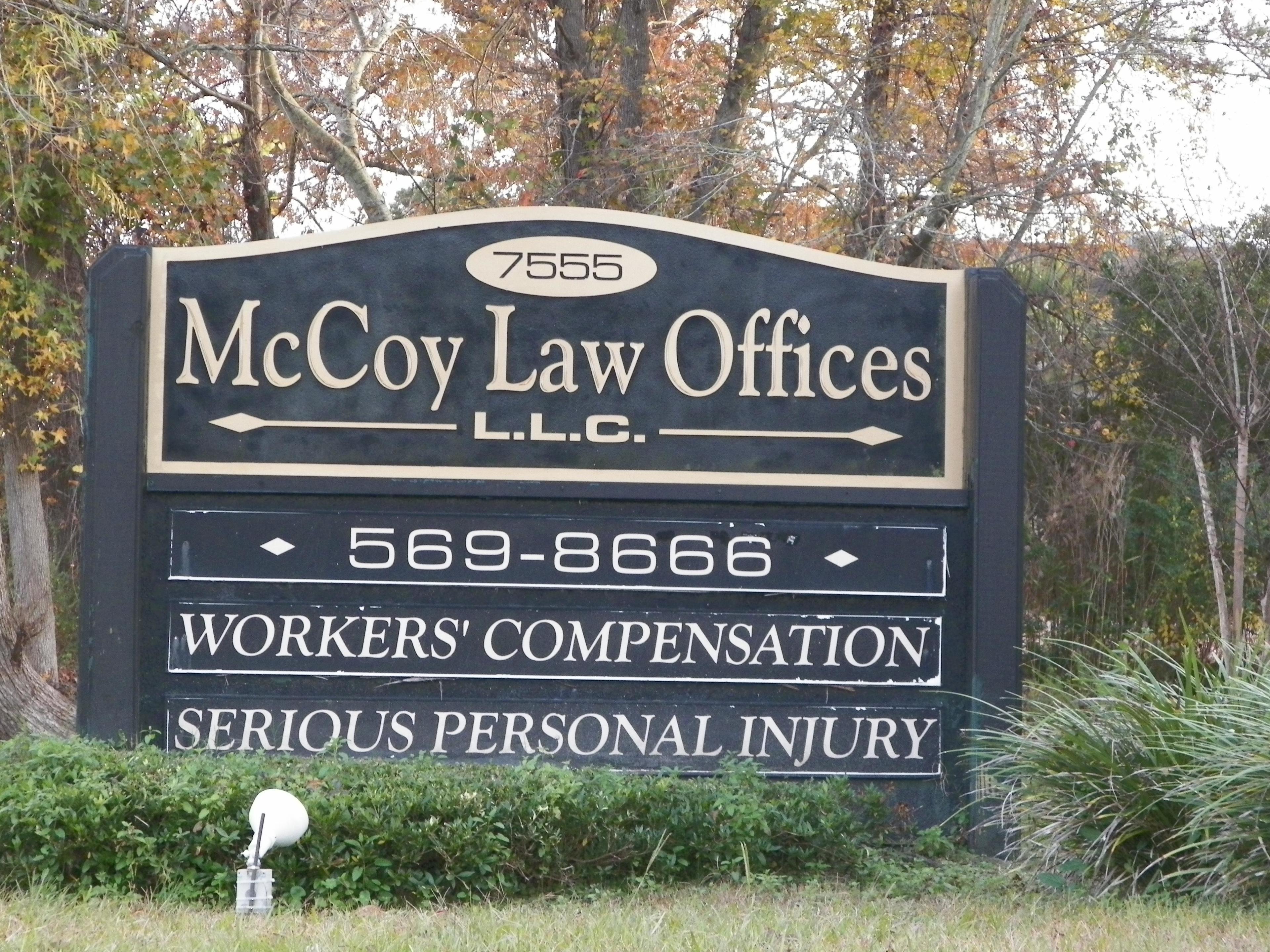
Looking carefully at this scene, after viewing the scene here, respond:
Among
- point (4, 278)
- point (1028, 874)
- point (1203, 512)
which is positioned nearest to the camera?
point (1028, 874)

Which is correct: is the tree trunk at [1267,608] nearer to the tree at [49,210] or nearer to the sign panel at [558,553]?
the sign panel at [558,553]

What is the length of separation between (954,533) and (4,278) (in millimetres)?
7445

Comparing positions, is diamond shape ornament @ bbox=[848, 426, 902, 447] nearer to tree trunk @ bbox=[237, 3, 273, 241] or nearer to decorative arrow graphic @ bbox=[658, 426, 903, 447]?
decorative arrow graphic @ bbox=[658, 426, 903, 447]

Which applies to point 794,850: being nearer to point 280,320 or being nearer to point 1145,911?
point 1145,911

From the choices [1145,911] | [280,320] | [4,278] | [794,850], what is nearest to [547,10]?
[4,278]

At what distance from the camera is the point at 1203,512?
37.3 ft

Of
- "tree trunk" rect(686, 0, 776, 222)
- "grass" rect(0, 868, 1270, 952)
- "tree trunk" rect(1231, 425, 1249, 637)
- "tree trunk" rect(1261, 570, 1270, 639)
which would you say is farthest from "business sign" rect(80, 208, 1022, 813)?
"tree trunk" rect(686, 0, 776, 222)

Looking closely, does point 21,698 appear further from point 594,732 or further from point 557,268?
point 557,268

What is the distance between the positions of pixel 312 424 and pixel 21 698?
4091 mm

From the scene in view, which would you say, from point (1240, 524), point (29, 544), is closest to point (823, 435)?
point (1240, 524)

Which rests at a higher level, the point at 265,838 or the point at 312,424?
the point at 312,424

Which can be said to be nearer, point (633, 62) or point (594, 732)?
point (594, 732)

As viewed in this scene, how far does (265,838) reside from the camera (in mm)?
4559

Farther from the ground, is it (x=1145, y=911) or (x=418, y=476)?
(x=418, y=476)
